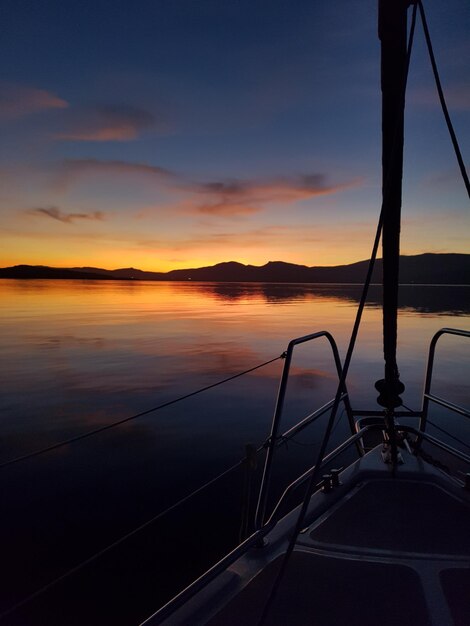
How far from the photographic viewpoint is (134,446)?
9.47 m

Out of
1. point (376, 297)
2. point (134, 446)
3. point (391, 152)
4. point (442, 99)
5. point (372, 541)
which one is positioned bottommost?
point (134, 446)

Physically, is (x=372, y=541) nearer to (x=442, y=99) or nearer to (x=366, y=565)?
(x=366, y=565)

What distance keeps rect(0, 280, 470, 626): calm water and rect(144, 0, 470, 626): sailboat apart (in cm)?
284

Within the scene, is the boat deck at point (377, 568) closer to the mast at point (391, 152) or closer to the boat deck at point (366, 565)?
the boat deck at point (366, 565)

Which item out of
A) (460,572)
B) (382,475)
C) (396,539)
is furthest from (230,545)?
(460,572)

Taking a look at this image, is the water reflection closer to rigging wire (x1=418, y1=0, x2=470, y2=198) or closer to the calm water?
the calm water

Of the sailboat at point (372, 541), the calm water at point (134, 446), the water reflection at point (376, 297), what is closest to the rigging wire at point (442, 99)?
the sailboat at point (372, 541)

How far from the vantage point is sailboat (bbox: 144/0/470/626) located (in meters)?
2.35

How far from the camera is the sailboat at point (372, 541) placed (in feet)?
7.71

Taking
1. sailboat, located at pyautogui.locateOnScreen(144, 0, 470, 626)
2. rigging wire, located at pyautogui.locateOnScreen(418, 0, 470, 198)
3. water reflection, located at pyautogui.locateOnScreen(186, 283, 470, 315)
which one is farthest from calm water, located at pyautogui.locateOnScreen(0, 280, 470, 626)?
water reflection, located at pyautogui.locateOnScreen(186, 283, 470, 315)

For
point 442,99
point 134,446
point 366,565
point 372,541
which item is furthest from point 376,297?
point 366,565

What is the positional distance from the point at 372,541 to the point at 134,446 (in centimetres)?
735

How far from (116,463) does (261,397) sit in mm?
6513

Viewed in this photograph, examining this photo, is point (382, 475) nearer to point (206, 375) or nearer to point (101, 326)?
point (206, 375)
